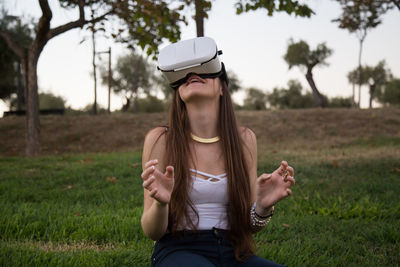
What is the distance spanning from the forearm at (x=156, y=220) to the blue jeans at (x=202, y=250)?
116mm

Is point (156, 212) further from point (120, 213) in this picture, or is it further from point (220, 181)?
point (120, 213)

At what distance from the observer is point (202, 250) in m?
2.14

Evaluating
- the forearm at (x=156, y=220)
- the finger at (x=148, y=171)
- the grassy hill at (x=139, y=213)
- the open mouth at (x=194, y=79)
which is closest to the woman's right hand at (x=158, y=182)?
the finger at (x=148, y=171)

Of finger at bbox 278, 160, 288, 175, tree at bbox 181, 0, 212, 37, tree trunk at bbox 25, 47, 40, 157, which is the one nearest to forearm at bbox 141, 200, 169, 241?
finger at bbox 278, 160, 288, 175

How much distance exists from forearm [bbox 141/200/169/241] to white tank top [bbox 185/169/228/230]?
205 mm

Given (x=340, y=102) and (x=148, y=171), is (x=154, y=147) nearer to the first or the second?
(x=148, y=171)

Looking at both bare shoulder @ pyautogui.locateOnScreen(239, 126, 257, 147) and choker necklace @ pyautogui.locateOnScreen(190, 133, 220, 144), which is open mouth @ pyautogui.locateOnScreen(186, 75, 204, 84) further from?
bare shoulder @ pyautogui.locateOnScreen(239, 126, 257, 147)

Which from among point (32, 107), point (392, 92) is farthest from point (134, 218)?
point (392, 92)

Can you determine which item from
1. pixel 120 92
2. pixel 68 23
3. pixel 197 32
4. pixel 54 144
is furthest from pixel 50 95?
pixel 197 32

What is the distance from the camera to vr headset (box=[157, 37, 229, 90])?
2.28 m

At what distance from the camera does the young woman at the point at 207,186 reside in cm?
209

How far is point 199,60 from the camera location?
89.4 inches

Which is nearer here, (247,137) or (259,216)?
(259,216)

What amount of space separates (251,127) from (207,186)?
1494cm
